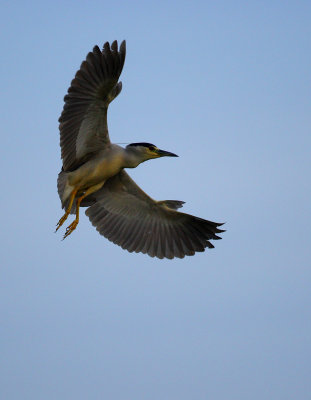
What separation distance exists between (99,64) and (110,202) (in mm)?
2847

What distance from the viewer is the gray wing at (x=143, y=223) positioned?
1325 centimetres

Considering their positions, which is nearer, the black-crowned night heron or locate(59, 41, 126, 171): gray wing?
locate(59, 41, 126, 171): gray wing

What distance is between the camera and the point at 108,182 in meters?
13.1

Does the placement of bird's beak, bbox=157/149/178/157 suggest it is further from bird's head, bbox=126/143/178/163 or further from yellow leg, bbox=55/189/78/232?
yellow leg, bbox=55/189/78/232

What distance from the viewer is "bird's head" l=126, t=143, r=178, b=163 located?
12.2 meters

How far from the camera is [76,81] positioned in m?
11.4

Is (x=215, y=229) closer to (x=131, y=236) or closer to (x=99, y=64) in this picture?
(x=131, y=236)

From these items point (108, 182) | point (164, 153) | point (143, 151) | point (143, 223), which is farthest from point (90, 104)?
point (143, 223)

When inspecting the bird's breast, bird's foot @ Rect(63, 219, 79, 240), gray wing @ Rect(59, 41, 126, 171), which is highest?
gray wing @ Rect(59, 41, 126, 171)

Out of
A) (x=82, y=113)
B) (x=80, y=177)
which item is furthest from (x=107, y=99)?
(x=80, y=177)

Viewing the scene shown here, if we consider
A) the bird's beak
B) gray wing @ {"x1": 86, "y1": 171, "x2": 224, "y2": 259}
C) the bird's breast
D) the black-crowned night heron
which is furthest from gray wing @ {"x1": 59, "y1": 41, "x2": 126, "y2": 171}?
gray wing @ {"x1": 86, "y1": 171, "x2": 224, "y2": 259}

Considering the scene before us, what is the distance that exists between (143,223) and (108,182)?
0.97 meters

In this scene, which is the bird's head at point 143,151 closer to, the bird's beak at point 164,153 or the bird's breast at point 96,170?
the bird's beak at point 164,153

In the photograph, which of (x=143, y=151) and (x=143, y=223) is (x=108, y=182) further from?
(x=143, y=151)
